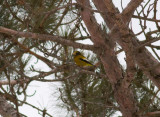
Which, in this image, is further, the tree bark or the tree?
the tree bark

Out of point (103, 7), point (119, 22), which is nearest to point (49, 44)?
point (103, 7)

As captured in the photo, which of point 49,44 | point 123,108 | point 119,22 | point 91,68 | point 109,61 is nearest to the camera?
point 119,22

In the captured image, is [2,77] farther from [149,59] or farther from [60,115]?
[149,59]

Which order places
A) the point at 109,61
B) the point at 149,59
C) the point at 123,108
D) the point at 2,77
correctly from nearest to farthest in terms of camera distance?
1. the point at 123,108
2. the point at 109,61
3. the point at 149,59
4. the point at 2,77

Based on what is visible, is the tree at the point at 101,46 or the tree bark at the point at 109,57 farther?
the tree bark at the point at 109,57

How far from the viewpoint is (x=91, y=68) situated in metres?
2.59

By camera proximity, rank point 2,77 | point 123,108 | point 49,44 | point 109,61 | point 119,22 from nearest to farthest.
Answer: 1. point 119,22
2. point 123,108
3. point 109,61
4. point 49,44
5. point 2,77

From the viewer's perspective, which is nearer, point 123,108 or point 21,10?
point 123,108

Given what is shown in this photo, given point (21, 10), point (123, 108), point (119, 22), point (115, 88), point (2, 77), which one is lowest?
point (123, 108)

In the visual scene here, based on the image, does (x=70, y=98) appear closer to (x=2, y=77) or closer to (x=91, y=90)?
(x=91, y=90)

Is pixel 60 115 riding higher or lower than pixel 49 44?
lower

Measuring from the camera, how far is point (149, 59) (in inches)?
82.6

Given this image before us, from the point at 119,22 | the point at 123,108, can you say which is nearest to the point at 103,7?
the point at 123,108

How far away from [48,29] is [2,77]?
2.69 ft
